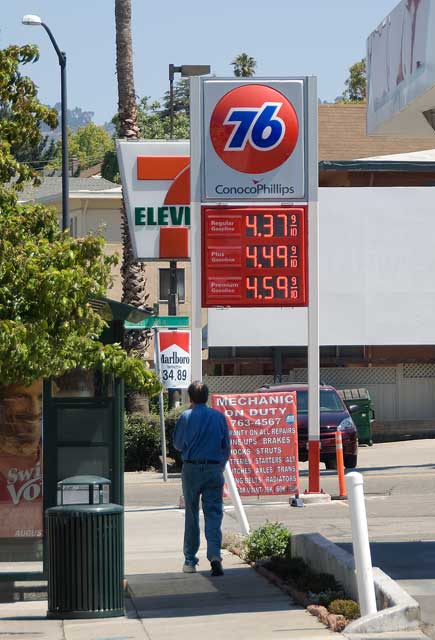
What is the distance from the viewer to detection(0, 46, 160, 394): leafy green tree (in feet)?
33.6

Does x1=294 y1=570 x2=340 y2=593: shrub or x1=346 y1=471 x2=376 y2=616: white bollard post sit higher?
x1=346 y1=471 x2=376 y2=616: white bollard post

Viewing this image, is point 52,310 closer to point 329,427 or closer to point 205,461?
point 205,461

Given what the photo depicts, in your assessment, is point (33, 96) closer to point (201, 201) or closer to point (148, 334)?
point (201, 201)

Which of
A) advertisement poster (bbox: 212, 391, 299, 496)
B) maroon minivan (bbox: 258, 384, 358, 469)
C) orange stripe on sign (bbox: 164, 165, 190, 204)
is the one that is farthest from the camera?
maroon minivan (bbox: 258, 384, 358, 469)

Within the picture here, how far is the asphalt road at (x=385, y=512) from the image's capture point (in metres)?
11.8

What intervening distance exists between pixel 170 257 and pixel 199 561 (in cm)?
1203

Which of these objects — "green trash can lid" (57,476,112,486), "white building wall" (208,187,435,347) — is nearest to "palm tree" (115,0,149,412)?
"white building wall" (208,187,435,347)

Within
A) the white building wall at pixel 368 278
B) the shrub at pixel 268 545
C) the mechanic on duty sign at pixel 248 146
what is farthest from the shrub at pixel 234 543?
the white building wall at pixel 368 278

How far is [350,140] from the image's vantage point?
165 ft

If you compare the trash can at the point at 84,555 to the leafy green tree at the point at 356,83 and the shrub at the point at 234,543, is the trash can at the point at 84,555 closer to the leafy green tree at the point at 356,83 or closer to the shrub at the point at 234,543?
the shrub at the point at 234,543

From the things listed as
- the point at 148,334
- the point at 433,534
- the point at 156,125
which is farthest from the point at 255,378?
the point at 156,125

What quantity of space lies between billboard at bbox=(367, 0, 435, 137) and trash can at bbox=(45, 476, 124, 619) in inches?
174

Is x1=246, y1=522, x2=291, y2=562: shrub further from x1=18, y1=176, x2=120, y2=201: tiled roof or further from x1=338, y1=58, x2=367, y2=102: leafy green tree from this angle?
x1=338, y1=58, x2=367, y2=102: leafy green tree

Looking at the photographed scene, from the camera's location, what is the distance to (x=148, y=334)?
3375 centimetres
